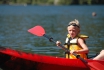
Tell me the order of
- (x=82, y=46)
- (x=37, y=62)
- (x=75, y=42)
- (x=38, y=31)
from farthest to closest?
1. (x=38, y=31)
2. (x=75, y=42)
3. (x=82, y=46)
4. (x=37, y=62)

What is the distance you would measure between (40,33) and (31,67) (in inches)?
42.0

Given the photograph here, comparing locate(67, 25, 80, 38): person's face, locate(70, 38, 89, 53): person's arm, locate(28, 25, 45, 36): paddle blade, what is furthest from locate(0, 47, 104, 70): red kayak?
locate(28, 25, 45, 36): paddle blade

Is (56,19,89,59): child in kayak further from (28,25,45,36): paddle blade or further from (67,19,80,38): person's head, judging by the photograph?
(28,25,45,36): paddle blade

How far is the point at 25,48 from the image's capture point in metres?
14.1

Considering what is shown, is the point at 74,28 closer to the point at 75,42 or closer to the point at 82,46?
the point at 75,42

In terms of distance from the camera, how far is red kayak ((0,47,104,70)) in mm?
7578

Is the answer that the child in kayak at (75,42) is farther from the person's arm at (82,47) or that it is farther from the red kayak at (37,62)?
the red kayak at (37,62)

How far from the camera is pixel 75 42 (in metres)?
8.42

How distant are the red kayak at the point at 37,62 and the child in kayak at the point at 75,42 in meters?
0.31

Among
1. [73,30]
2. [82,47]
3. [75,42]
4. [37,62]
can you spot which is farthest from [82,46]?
[37,62]

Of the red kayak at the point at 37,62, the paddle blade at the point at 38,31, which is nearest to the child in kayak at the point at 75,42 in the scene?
the red kayak at the point at 37,62

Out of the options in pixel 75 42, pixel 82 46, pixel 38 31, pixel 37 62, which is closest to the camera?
pixel 37 62

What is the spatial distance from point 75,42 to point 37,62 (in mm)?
1096

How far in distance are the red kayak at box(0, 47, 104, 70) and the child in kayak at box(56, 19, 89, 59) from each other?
310mm
